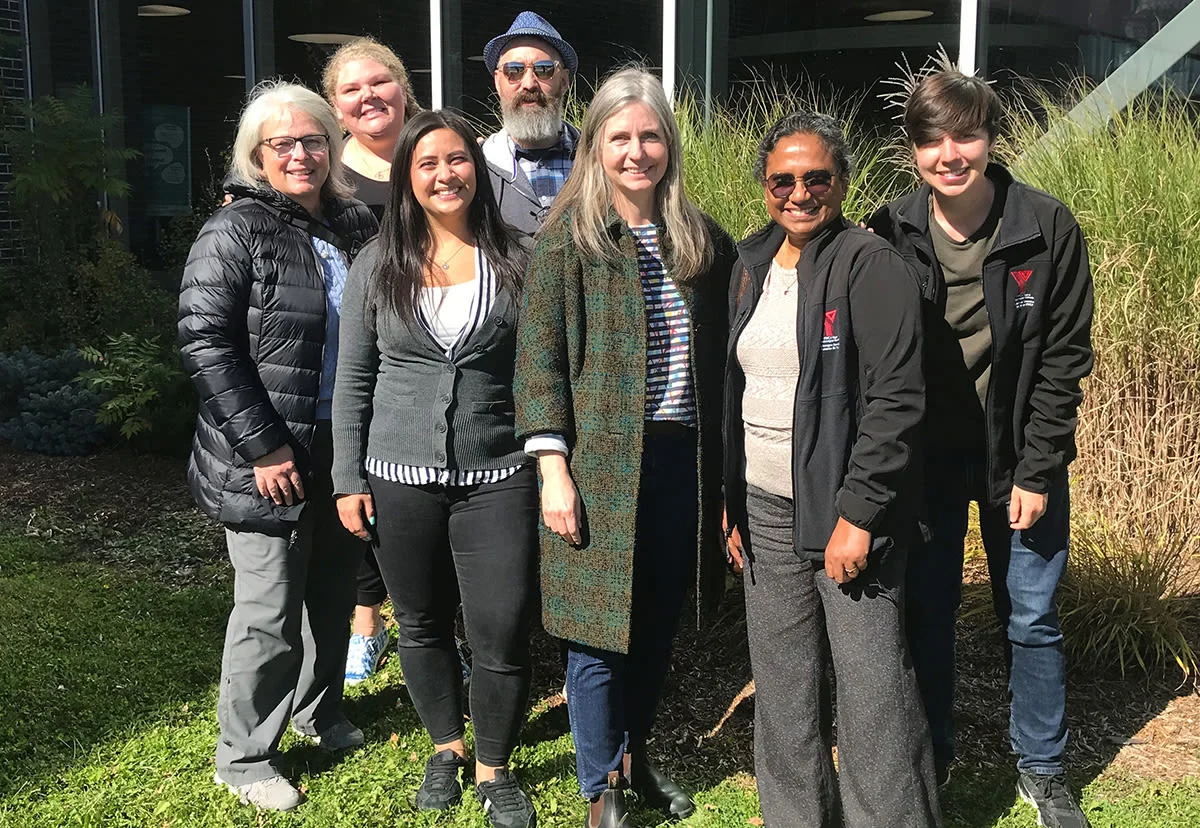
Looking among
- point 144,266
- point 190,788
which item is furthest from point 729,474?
point 144,266

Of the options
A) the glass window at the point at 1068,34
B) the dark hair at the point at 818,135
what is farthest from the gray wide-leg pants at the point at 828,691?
the glass window at the point at 1068,34

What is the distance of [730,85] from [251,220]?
5.55 meters

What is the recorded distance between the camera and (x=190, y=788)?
356 cm

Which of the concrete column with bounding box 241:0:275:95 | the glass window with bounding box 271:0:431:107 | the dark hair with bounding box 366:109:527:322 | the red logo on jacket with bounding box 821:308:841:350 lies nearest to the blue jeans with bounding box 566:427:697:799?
the red logo on jacket with bounding box 821:308:841:350

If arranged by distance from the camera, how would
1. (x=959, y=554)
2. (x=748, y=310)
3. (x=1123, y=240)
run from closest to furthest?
(x=748, y=310), (x=959, y=554), (x=1123, y=240)

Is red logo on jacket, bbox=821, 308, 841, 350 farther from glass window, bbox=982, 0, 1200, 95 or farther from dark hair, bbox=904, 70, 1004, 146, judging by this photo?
glass window, bbox=982, 0, 1200, 95

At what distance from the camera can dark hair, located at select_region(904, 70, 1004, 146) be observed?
113 inches

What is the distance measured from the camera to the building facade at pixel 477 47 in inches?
273

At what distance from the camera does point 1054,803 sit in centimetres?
325

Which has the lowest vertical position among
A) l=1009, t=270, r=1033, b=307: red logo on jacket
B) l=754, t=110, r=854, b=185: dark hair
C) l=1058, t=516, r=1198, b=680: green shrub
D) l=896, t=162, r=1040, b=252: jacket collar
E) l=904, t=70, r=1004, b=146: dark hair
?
l=1058, t=516, r=1198, b=680: green shrub

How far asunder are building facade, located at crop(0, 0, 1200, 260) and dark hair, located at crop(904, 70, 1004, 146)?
4.02 metres

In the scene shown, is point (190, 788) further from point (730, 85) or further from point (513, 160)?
point (730, 85)

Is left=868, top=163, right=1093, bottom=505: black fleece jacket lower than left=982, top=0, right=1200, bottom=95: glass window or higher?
lower

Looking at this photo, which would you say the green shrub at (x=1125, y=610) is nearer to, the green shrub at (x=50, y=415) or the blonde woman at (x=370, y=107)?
the blonde woman at (x=370, y=107)
